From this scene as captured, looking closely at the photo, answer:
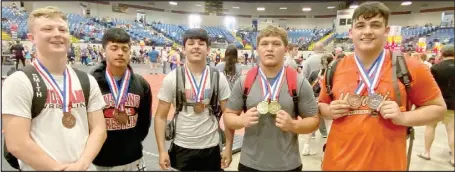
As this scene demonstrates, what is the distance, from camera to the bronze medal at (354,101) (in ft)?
4.22

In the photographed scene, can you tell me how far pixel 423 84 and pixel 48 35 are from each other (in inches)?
67.4

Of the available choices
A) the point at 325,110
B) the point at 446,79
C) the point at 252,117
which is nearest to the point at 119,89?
the point at 252,117

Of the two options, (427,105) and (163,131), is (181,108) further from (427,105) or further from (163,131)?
(427,105)

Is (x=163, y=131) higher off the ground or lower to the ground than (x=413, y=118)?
lower

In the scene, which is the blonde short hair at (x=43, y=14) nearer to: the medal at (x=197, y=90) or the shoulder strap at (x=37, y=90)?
the shoulder strap at (x=37, y=90)

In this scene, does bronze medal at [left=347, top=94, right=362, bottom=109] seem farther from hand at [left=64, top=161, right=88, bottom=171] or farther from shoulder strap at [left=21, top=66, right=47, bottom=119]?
shoulder strap at [left=21, top=66, right=47, bottom=119]

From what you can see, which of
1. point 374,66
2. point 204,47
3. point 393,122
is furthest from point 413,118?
point 204,47

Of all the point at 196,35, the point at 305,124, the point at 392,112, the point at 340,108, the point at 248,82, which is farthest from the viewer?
the point at 196,35

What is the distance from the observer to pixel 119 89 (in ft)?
6.06

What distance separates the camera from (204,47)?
2.01m

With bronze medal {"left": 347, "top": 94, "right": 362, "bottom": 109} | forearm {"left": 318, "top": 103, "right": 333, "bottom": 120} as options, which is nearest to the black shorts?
forearm {"left": 318, "top": 103, "right": 333, "bottom": 120}

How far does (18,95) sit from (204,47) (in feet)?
3.66

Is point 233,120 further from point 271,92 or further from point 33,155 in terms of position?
point 33,155

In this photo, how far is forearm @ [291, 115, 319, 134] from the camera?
1.44 m
